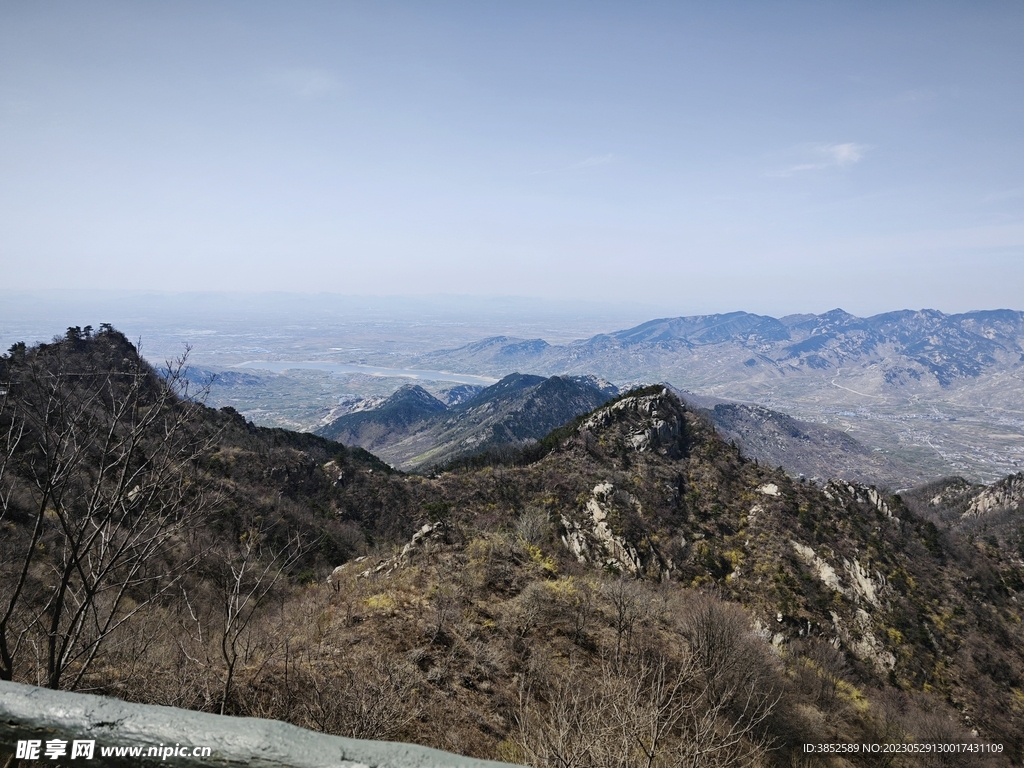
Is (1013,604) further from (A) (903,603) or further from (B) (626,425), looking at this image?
(B) (626,425)

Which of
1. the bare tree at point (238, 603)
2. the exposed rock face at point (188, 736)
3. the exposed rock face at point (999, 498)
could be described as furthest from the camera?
the exposed rock face at point (999, 498)

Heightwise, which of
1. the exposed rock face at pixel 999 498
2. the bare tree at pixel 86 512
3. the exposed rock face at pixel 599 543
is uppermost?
the bare tree at pixel 86 512

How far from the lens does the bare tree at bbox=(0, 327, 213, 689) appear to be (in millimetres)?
5934

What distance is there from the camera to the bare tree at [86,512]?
5.93 metres

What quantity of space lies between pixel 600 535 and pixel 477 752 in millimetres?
27027

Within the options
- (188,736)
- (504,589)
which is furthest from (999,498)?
(188,736)

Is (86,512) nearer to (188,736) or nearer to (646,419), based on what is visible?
(188,736)

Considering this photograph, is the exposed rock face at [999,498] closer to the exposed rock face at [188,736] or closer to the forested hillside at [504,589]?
the forested hillside at [504,589]

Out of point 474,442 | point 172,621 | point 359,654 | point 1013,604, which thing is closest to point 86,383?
point 172,621

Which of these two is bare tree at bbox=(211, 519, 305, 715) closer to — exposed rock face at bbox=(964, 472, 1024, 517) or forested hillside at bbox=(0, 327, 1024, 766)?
forested hillside at bbox=(0, 327, 1024, 766)

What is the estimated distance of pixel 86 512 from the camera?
6.88 metres

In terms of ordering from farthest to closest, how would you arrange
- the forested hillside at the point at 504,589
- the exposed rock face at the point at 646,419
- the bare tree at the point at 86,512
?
1. the exposed rock face at the point at 646,419
2. the forested hillside at the point at 504,589
3. the bare tree at the point at 86,512

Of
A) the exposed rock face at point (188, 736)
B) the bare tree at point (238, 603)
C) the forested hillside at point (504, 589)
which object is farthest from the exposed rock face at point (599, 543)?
the exposed rock face at point (188, 736)

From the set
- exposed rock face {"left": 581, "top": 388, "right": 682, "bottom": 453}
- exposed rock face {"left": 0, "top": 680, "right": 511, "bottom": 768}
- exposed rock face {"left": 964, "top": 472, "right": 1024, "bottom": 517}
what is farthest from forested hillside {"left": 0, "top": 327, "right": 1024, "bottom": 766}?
exposed rock face {"left": 964, "top": 472, "right": 1024, "bottom": 517}
